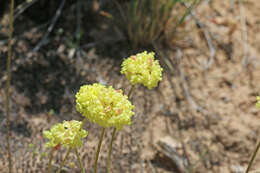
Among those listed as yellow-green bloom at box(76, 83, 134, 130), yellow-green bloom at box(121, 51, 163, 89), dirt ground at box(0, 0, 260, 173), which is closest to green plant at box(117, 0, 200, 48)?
dirt ground at box(0, 0, 260, 173)

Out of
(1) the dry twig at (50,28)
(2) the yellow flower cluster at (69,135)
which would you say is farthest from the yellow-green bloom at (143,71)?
(1) the dry twig at (50,28)

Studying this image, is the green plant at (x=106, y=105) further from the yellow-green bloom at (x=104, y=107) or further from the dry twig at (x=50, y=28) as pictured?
the dry twig at (x=50, y=28)

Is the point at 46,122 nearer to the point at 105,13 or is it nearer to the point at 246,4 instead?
the point at 105,13

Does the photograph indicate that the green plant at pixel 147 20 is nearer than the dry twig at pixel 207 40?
Yes

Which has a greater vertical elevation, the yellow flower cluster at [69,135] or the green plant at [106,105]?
the green plant at [106,105]

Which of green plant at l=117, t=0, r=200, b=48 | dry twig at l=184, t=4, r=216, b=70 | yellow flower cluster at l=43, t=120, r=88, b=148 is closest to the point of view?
yellow flower cluster at l=43, t=120, r=88, b=148

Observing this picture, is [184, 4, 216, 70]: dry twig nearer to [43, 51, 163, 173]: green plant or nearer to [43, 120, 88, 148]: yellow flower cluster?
[43, 51, 163, 173]: green plant
